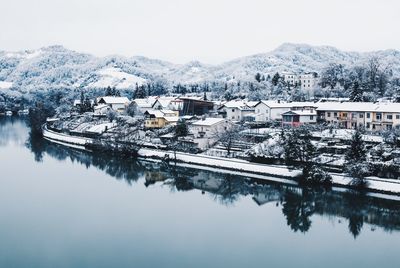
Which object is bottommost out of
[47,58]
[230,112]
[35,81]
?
[230,112]

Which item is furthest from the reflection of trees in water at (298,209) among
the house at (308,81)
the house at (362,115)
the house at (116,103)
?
the house at (308,81)

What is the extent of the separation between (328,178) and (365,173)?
0.70 m

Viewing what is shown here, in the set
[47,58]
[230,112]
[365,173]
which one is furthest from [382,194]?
[47,58]

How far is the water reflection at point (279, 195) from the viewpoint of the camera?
6.50 metres

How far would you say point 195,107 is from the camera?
17672 mm

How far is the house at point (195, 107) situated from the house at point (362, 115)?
19.4 ft

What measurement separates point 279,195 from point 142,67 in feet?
171

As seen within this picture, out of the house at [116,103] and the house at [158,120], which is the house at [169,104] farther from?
the house at [158,120]

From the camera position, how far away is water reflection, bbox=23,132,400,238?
650 cm

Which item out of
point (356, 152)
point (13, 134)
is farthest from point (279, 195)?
point (13, 134)

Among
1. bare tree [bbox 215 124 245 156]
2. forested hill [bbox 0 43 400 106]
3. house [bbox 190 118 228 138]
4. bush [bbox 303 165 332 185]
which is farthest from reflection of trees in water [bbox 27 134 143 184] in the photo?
forested hill [bbox 0 43 400 106]

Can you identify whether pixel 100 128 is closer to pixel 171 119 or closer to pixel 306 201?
pixel 171 119

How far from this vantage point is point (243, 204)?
7312 millimetres

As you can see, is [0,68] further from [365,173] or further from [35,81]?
[365,173]
